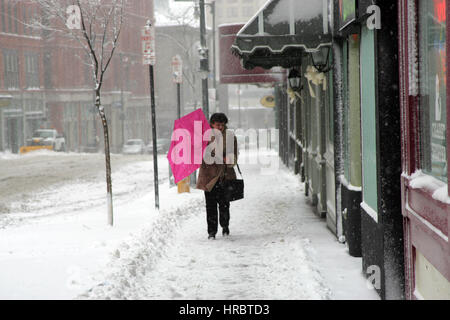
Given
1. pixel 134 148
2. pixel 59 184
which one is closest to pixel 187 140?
pixel 59 184

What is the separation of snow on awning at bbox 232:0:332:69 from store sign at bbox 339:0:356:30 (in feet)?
3.94

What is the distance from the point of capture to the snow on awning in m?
8.95

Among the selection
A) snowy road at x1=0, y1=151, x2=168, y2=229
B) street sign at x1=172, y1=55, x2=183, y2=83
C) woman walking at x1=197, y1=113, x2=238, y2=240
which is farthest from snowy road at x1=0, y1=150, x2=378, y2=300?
street sign at x1=172, y1=55, x2=183, y2=83

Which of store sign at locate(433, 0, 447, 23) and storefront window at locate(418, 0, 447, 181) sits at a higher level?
store sign at locate(433, 0, 447, 23)

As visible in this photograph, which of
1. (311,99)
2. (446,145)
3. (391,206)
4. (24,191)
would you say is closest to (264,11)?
(311,99)

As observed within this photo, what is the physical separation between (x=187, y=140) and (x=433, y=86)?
7.37 metres

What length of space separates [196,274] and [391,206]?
98.6 inches

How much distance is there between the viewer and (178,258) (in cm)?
809

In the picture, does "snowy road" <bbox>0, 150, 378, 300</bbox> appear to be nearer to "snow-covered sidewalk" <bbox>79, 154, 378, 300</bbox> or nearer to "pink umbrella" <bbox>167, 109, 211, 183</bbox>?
"snow-covered sidewalk" <bbox>79, 154, 378, 300</bbox>

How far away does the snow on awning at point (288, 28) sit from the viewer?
8953mm

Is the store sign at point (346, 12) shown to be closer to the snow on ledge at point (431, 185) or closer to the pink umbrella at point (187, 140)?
the snow on ledge at point (431, 185)

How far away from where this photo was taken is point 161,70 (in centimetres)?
7144

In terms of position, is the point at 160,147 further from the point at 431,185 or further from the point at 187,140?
the point at 431,185

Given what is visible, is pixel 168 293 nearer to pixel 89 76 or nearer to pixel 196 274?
pixel 196 274
